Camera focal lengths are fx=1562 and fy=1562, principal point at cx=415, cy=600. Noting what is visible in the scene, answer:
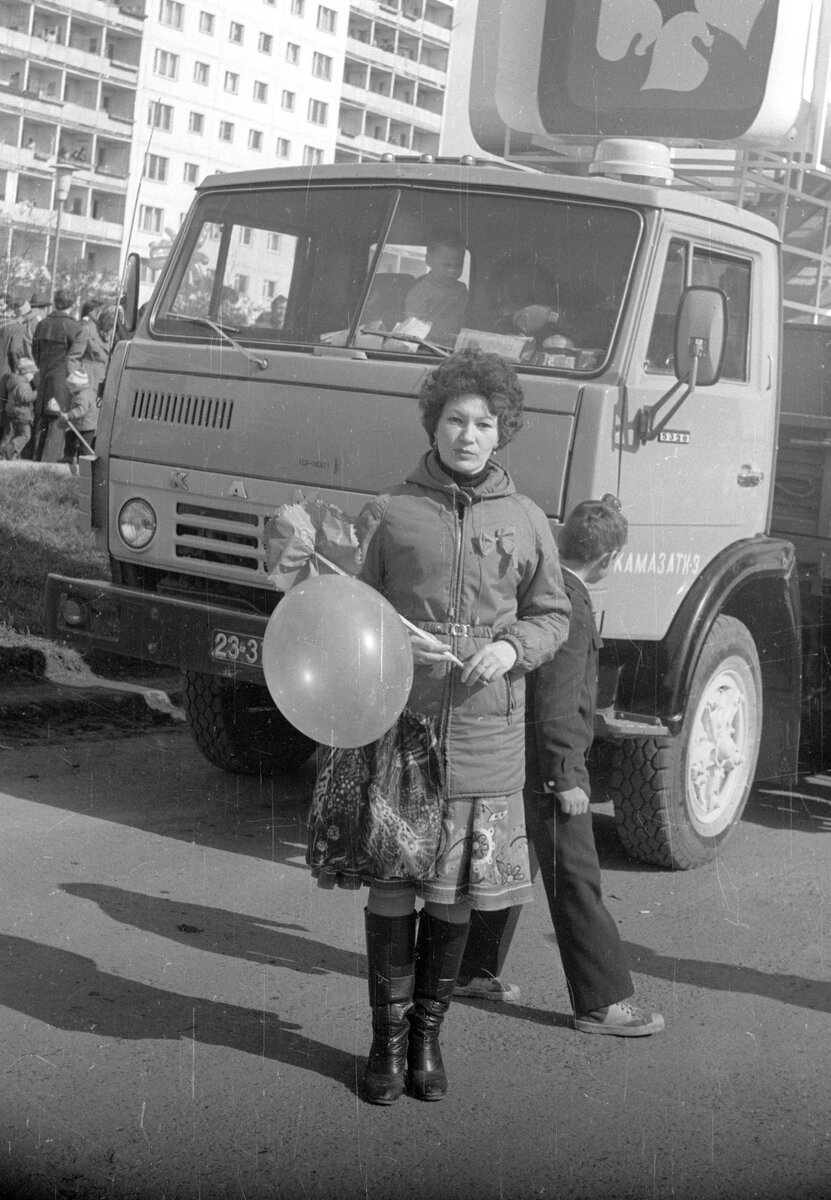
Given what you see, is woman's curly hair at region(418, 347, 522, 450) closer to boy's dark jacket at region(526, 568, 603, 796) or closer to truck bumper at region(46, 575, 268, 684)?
boy's dark jacket at region(526, 568, 603, 796)

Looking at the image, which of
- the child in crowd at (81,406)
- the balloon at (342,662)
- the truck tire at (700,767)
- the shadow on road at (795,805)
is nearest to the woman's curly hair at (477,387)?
the balloon at (342,662)

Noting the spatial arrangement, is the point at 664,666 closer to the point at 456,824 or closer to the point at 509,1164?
the point at 456,824

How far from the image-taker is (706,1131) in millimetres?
3699

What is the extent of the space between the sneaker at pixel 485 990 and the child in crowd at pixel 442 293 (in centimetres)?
239

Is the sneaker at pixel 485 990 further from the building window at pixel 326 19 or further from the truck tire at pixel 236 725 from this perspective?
the building window at pixel 326 19

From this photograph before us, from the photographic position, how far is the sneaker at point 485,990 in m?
4.50

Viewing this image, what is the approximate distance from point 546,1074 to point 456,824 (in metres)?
0.77

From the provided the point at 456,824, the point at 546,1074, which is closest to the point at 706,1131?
the point at 546,1074

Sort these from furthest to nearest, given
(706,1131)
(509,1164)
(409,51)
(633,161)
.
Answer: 1. (409,51)
2. (633,161)
3. (706,1131)
4. (509,1164)

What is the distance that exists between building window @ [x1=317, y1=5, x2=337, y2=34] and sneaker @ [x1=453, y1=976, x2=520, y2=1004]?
8.12 meters

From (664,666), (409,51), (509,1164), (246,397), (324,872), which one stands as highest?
(409,51)

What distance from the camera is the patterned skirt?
366 cm

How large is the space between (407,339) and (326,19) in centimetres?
629

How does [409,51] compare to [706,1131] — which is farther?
[409,51]
